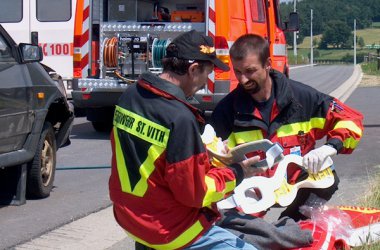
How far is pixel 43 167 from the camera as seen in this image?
27.1 feet

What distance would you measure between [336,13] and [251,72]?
119843mm

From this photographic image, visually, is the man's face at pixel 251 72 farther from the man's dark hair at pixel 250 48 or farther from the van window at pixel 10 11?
the van window at pixel 10 11

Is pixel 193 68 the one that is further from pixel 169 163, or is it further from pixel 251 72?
pixel 251 72

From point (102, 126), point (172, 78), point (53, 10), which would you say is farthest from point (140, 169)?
point (53, 10)

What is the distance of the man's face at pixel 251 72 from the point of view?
14.8ft

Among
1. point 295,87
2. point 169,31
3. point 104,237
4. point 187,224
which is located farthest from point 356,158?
point 187,224

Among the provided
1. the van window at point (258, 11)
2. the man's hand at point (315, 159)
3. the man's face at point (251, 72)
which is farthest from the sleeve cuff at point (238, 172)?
the van window at point (258, 11)

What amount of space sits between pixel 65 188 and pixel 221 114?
4423 mm

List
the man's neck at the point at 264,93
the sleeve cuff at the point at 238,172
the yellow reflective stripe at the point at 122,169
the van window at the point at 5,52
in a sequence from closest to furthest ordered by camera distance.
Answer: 1. the yellow reflective stripe at the point at 122,169
2. the sleeve cuff at the point at 238,172
3. the man's neck at the point at 264,93
4. the van window at the point at 5,52

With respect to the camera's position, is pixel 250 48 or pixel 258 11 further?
pixel 258 11

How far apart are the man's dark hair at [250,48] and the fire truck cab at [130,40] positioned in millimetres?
7635

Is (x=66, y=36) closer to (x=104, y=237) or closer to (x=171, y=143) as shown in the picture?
(x=104, y=237)

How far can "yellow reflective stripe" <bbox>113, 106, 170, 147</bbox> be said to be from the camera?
3.62 m

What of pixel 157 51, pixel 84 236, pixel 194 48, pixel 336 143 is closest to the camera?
pixel 194 48
